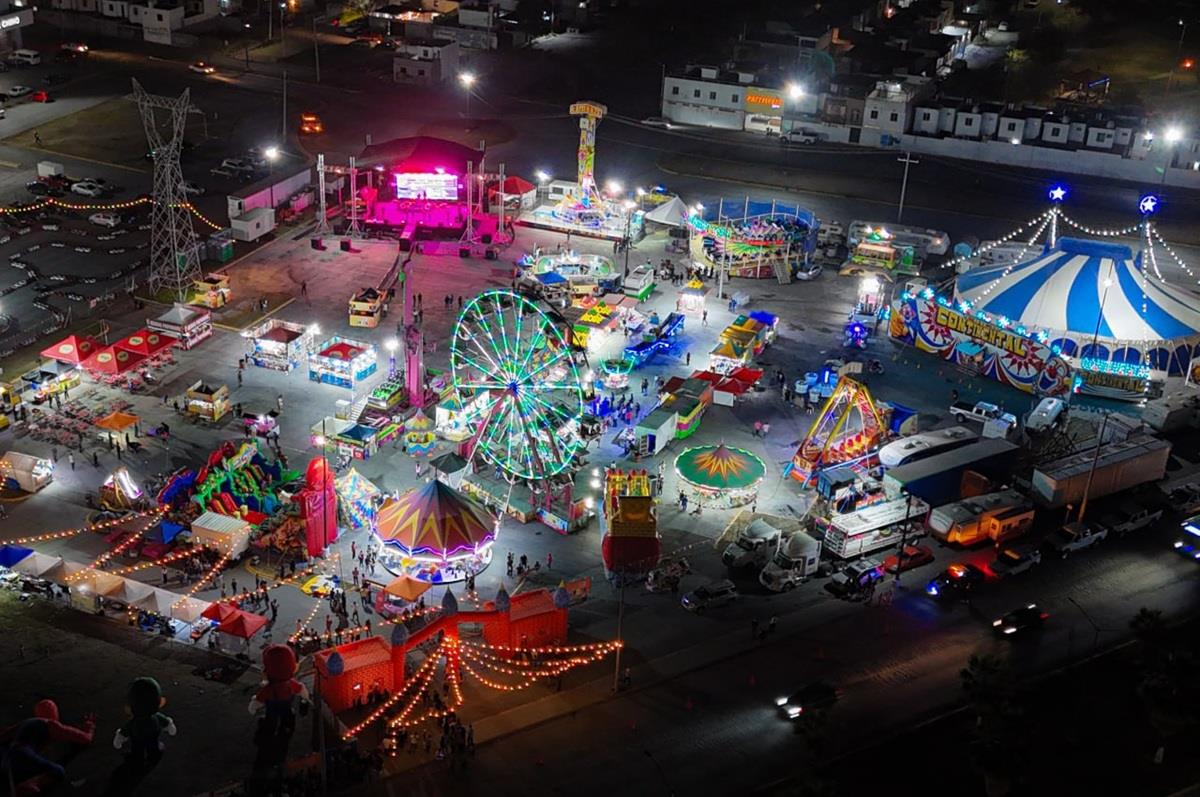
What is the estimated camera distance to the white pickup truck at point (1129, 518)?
60.5 m

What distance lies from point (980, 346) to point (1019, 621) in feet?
80.6

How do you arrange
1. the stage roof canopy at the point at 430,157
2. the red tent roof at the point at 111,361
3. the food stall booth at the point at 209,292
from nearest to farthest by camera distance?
the red tent roof at the point at 111,361 < the food stall booth at the point at 209,292 < the stage roof canopy at the point at 430,157

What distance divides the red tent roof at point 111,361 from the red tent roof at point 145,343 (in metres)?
0.43

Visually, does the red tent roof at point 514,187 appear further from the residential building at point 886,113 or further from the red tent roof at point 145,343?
the residential building at point 886,113

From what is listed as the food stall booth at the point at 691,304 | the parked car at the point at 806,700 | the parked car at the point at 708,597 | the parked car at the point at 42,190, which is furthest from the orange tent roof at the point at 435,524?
the parked car at the point at 42,190

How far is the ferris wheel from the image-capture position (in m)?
59.5

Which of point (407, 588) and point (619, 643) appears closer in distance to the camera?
point (619, 643)

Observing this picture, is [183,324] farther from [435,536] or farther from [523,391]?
[435,536]

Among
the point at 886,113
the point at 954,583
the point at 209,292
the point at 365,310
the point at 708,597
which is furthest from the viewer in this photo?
the point at 886,113

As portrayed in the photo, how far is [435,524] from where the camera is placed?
182ft

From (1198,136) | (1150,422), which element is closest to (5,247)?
(1150,422)

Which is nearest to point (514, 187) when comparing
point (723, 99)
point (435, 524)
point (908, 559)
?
point (723, 99)

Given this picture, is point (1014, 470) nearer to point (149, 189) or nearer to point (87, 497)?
point (87, 497)

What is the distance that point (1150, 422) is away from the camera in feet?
229
